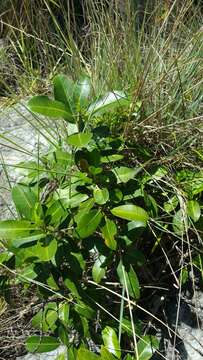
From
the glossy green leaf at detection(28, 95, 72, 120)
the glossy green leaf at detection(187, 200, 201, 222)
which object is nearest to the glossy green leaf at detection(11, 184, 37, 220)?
the glossy green leaf at detection(28, 95, 72, 120)

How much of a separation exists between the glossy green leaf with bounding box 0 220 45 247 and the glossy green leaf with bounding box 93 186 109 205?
19 centimetres

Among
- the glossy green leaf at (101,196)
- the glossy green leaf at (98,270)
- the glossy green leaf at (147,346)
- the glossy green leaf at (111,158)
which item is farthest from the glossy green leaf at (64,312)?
the glossy green leaf at (111,158)

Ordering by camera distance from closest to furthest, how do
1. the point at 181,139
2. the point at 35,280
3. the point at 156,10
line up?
the point at 35,280
the point at 181,139
the point at 156,10

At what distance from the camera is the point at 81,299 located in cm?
193

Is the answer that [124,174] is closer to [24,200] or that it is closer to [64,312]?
[24,200]

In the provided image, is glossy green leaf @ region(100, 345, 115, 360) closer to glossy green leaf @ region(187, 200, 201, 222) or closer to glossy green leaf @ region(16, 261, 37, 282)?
glossy green leaf @ region(16, 261, 37, 282)

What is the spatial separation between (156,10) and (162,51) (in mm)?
252

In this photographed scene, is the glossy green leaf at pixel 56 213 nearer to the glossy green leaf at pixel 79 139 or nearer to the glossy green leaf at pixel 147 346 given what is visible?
the glossy green leaf at pixel 79 139

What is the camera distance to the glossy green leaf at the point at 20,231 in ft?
5.91

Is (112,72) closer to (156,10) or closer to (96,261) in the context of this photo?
(156,10)

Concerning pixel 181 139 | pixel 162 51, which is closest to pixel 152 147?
pixel 181 139

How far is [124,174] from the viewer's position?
1929 mm

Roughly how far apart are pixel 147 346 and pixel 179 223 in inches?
15.4

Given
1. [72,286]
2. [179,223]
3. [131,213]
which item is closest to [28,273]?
[72,286]
